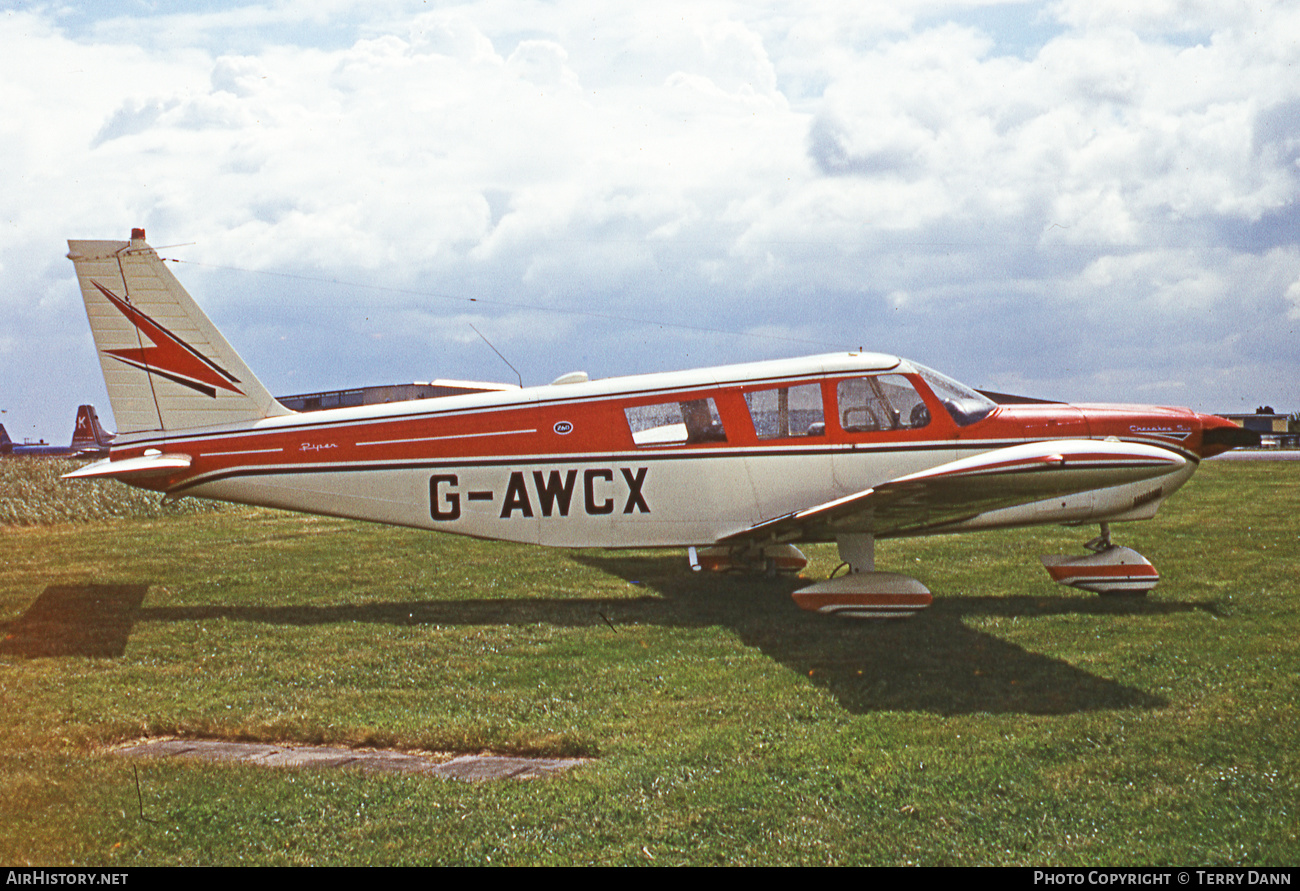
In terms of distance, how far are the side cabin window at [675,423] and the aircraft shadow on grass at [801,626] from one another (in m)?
1.81

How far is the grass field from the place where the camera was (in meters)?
4.79

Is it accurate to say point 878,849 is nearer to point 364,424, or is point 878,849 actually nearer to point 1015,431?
point 1015,431

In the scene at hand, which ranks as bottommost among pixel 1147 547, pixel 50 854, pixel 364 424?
pixel 1147 547

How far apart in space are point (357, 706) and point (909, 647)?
455 centimetres

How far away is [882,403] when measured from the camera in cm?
1016

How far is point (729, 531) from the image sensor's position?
34.0ft

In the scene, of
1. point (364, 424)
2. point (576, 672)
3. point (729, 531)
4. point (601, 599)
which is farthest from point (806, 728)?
point (364, 424)

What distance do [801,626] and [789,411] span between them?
223cm

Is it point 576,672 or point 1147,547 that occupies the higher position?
point 576,672

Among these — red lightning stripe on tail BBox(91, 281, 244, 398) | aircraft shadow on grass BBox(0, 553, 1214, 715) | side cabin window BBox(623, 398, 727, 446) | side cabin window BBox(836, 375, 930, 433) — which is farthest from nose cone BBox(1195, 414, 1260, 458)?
red lightning stripe on tail BBox(91, 281, 244, 398)

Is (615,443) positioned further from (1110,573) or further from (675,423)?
(1110,573)


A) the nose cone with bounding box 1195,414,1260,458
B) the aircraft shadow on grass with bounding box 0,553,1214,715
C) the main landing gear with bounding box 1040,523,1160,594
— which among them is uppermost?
the nose cone with bounding box 1195,414,1260,458

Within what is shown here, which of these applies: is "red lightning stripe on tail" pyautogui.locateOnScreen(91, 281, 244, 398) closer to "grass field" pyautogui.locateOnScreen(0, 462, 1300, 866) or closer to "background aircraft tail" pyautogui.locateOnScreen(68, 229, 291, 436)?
"background aircraft tail" pyautogui.locateOnScreen(68, 229, 291, 436)

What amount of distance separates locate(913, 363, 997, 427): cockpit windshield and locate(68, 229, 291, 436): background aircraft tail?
729cm
